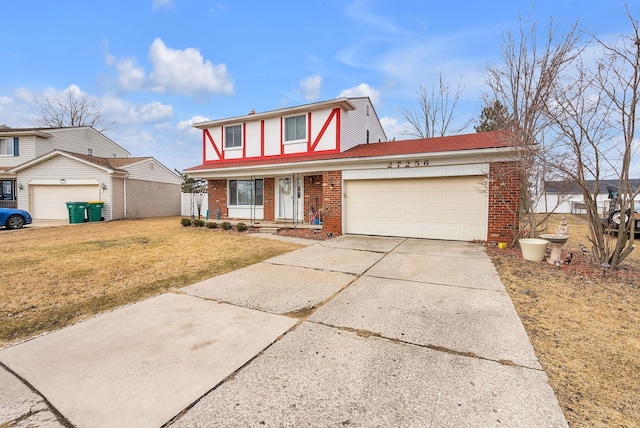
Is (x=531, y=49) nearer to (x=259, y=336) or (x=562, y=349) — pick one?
(x=562, y=349)

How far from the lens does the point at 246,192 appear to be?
14391 mm

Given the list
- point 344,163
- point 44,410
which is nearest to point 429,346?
point 44,410

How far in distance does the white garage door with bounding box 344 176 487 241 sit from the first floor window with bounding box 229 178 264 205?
197 inches

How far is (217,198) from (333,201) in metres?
7.30

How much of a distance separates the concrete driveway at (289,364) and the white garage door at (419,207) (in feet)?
16.8

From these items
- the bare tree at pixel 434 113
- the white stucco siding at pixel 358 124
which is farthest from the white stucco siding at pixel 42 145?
the bare tree at pixel 434 113

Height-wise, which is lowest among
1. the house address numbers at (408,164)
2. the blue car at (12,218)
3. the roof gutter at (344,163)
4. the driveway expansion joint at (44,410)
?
the driveway expansion joint at (44,410)

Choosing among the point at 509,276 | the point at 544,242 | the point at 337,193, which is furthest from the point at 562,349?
the point at 337,193

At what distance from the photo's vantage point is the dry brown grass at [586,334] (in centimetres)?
203

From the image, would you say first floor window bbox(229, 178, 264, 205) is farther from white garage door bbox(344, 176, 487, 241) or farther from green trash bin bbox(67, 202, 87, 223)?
green trash bin bbox(67, 202, 87, 223)

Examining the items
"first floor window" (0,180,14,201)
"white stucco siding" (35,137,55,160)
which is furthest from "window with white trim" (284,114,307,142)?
"first floor window" (0,180,14,201)

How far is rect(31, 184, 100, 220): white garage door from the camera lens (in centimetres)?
1693

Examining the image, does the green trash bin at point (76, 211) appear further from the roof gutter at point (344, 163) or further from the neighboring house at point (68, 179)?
the roof gutter at point (344, 163)

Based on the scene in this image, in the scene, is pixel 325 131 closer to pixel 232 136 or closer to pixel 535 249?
pixel 232 136
